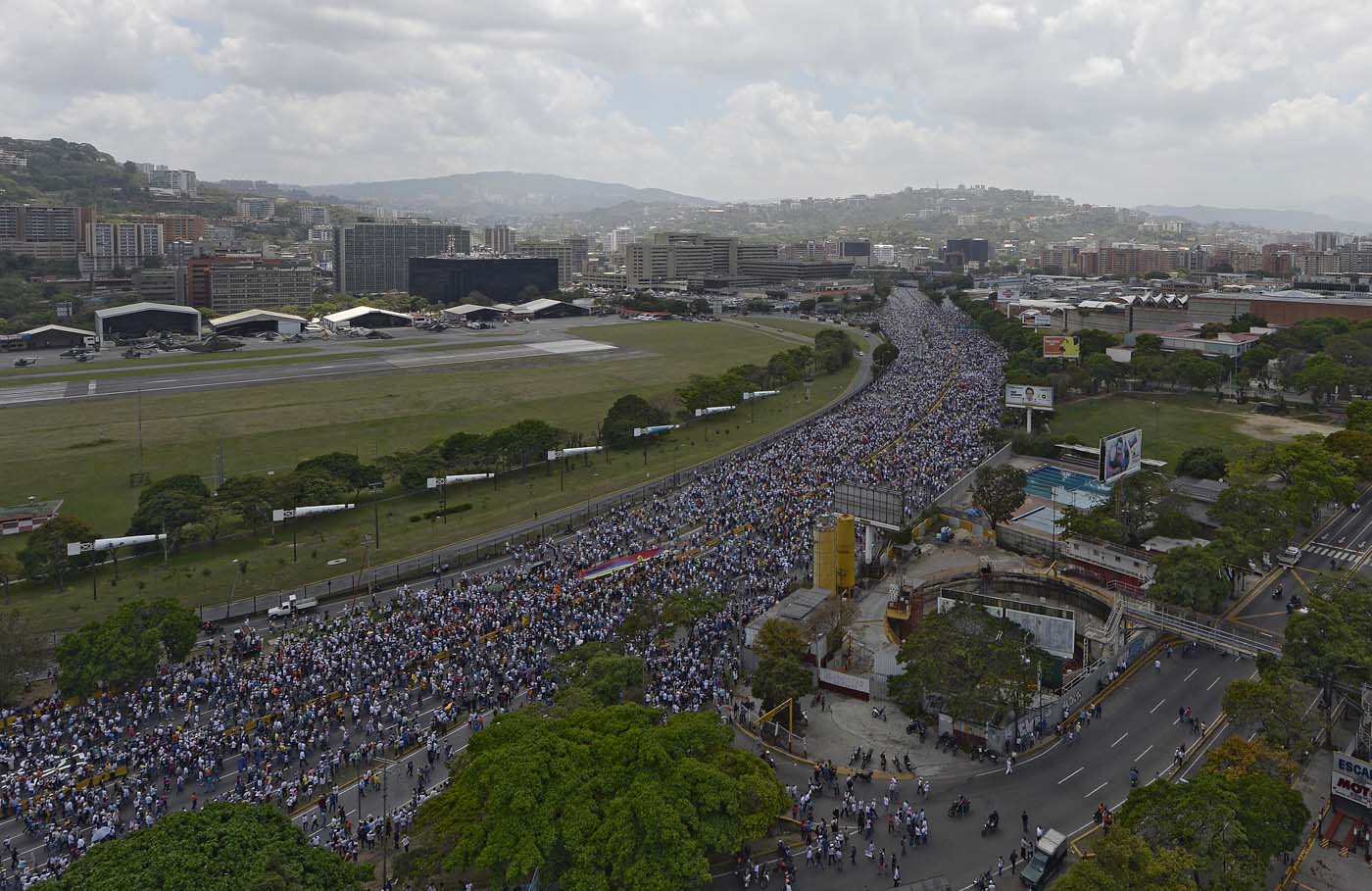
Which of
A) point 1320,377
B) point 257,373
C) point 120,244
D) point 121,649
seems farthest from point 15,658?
point 120,244

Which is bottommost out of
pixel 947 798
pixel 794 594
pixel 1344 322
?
pixel 947 798

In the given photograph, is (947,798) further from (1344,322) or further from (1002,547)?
(1344,322)

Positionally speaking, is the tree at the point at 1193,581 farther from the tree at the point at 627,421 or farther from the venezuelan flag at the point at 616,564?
the tree at the point at 627,421

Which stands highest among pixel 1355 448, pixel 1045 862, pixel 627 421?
pixel 1355 448

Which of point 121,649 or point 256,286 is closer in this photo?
point 121,649

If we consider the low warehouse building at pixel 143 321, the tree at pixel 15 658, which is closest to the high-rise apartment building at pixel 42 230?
the low warehouse building at pixel 143 321

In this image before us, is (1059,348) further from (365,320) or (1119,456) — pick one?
(365,320)

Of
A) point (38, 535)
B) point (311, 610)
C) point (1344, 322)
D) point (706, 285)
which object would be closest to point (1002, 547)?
point (311, 610)
